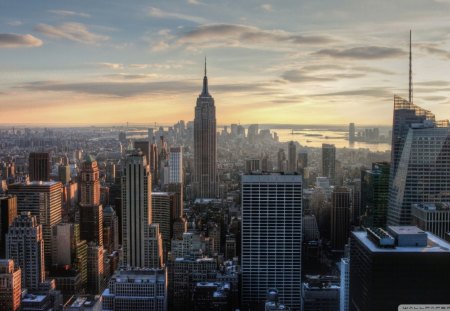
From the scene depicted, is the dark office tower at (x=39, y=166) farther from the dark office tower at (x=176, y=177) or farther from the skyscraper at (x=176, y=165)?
the skyscraper at (x=176, y=165)

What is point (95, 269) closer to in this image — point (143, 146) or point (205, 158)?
point (143, 146)

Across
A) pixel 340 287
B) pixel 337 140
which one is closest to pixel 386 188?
pixel 337 140

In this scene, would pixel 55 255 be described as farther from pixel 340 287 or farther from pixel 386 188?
pixel 386 188

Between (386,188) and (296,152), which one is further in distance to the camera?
(296,152)

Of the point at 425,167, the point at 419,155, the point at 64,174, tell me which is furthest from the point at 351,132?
the point at 64,174

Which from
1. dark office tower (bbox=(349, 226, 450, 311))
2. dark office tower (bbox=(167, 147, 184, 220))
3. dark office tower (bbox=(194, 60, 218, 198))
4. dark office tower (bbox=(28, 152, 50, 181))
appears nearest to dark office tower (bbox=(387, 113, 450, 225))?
dark office tower (bbox=(349, 226, 450, 311))

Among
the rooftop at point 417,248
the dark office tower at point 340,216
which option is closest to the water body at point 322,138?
the dark office tower at point 340,216
